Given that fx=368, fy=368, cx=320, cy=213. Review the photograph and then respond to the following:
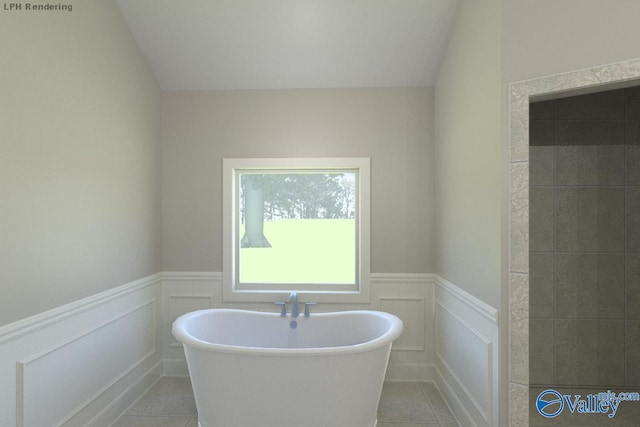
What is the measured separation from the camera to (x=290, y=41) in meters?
2.62

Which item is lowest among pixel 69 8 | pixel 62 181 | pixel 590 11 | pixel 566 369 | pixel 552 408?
pixel 552 408

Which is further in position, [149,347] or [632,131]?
[149,347]

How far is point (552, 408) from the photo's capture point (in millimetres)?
2428

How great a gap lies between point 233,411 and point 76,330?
951 mm

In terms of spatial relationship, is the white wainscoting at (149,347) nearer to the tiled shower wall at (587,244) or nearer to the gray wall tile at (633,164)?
the tiled shower wall at (587,244)

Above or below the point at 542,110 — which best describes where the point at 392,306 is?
below

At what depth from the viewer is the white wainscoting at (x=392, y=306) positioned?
290 cm

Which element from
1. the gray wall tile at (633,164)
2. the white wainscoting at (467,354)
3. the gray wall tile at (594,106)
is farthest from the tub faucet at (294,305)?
the gray wall tile at (633,164)

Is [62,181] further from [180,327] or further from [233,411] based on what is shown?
[233,411]

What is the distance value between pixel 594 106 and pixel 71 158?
133 inches

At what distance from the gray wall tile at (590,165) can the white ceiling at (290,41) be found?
1125mm

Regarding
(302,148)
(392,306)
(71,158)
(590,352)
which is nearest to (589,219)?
(590,352)

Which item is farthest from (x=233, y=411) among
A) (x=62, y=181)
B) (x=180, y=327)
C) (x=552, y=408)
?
(x=552, y=408)

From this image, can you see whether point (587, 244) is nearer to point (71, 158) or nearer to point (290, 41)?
point (290, 41)
